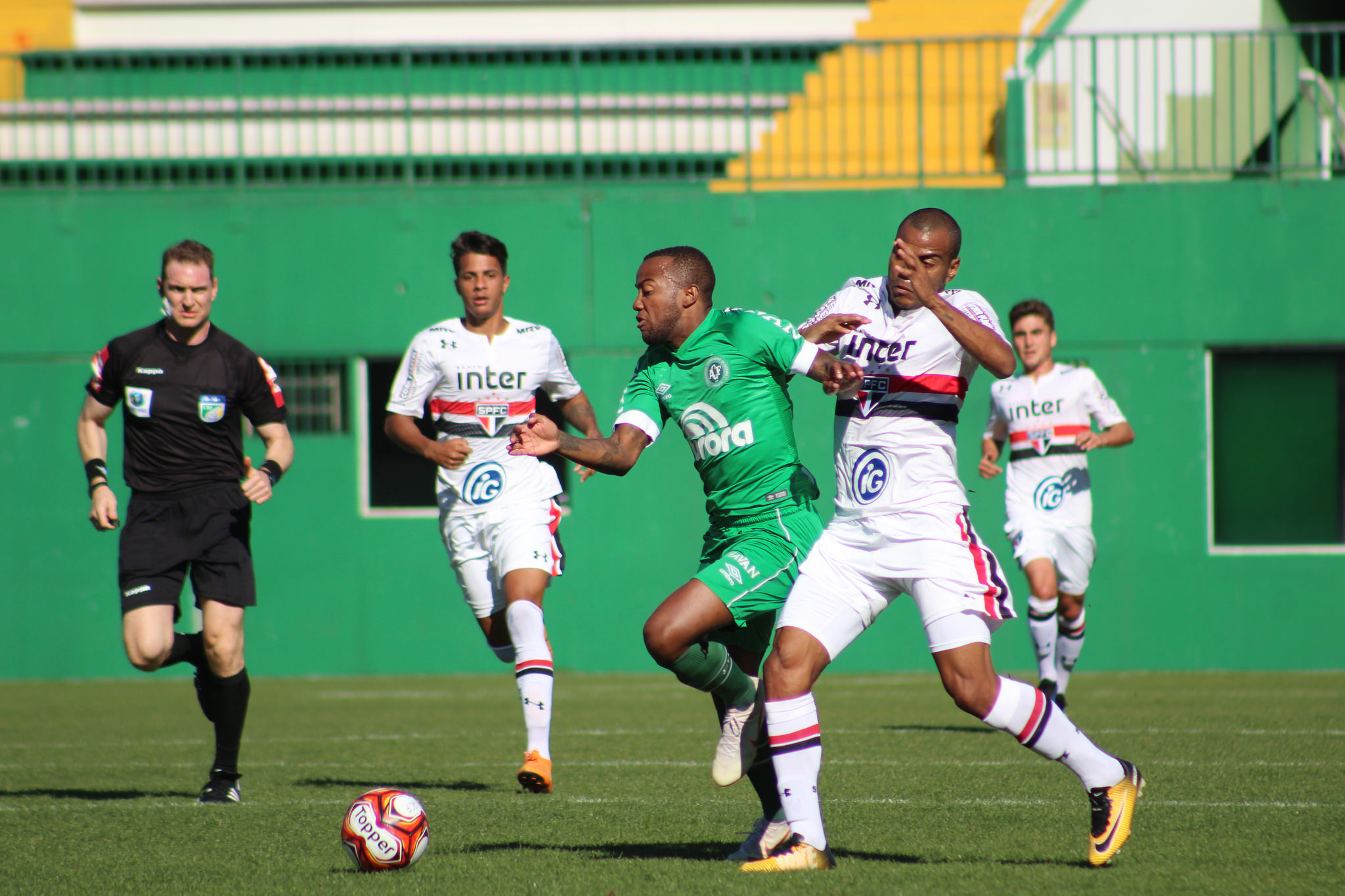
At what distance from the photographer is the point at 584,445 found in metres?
4.71

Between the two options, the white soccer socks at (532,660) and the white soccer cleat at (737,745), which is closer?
the white soccer cleat at (737,745)

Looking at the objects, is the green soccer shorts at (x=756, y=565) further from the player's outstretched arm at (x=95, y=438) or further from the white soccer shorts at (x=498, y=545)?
the player's outstretched arm at (x=95, y=438)

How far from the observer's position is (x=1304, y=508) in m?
12.9

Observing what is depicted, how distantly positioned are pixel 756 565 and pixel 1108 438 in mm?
4494

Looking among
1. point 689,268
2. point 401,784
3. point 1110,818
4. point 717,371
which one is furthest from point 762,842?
point 401,784

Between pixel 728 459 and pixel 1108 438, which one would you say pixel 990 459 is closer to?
pixel 1108 438

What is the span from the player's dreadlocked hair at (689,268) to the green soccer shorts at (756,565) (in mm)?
815

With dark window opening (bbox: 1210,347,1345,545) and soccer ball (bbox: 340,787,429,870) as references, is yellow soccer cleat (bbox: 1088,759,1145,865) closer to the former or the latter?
soccer ball (bbox: 340,787,429,870)

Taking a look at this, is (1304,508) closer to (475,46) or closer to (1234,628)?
(1234,628)

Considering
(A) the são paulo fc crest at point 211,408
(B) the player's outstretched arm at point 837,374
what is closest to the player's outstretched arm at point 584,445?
(B) the player's outstretched arm at point 837,374

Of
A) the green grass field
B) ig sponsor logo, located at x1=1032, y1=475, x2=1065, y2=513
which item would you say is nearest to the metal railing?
ig sponsor logo, located at x1=1032, y1=475, x2=1065, y2=513

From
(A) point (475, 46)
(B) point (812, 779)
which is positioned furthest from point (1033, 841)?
(A) point (475, 46)

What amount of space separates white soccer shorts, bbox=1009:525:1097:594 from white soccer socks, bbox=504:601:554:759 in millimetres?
3526

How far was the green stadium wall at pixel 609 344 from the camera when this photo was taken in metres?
12.7
